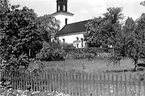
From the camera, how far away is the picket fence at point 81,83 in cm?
749

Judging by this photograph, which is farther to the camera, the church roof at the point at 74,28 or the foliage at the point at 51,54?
the church roof at the point at 74,28

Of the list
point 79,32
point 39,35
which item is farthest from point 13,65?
point 79,32

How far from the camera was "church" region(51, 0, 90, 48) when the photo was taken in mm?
70875

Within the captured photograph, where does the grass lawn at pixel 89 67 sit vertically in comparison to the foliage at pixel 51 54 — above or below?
below

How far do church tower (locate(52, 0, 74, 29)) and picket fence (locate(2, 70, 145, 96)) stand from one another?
7565cm

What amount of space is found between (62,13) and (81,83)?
254ft

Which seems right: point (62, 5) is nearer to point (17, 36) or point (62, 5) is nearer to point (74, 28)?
point (74, 28)

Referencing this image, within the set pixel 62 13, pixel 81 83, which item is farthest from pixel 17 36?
pixel 62 13

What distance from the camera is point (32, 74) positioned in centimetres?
921

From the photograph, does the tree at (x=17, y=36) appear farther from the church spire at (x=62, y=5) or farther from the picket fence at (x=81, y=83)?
the church spire at (x=62, y=5)

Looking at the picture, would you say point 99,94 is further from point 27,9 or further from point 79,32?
point 79,32

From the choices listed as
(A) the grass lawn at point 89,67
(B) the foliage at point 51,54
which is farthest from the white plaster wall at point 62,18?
(A) the grass lawn at point 89,67

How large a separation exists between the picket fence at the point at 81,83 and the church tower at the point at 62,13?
7565 cm

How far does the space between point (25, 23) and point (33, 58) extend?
155cm
